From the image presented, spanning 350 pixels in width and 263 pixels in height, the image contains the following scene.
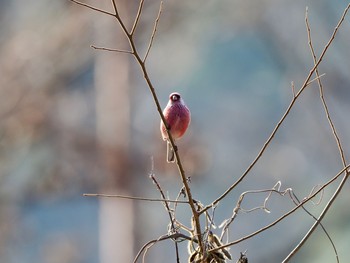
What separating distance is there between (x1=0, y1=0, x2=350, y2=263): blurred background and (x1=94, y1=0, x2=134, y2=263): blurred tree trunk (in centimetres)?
2

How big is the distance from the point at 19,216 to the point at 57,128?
1244mm

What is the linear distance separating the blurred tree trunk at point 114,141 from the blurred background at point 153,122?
0.02m

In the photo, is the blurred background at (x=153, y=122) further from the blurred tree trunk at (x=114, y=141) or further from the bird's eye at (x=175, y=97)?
the bird's eye at (x=175, y=97)

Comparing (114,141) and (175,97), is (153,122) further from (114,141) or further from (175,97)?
(175,97)

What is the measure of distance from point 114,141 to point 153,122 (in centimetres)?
70

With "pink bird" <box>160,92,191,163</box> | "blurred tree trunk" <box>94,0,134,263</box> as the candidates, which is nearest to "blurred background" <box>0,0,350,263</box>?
"blurred tree trunk" <box>94,0,134,263</box>

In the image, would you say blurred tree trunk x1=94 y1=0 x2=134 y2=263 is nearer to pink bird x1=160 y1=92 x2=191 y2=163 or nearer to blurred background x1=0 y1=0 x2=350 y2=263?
blurred background x1=0 y1=0 x2=350 y2=263

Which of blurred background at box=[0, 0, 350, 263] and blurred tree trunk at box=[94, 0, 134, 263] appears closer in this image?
blurred tree trunk at box=[94, 0, 134, 263]

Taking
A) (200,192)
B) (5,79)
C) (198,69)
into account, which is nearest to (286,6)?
(198,69)

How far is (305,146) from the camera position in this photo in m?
13.2

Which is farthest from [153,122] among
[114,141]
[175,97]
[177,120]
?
[177,120]

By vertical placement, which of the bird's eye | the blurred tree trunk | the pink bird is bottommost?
the pink bird

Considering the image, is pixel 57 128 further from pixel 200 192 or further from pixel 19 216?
pixel 200 192

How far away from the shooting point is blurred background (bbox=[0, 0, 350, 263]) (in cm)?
1050
